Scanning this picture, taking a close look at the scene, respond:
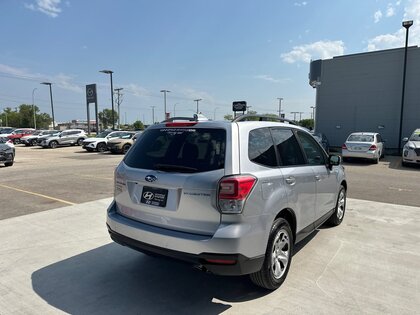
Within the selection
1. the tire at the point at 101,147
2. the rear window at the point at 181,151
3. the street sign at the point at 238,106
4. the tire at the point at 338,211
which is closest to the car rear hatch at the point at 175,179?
the rear window at the point at 181,151

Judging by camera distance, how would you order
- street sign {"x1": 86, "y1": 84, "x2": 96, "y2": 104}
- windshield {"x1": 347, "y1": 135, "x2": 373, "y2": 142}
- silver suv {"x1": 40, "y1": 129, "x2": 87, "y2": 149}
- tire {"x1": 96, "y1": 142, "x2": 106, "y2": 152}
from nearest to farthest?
windshield {"x1": 347, "y1": 135, "x2": 373, "y2": 142} < tire {"x1": 96, "y1": 142, "x2": 106, "y2": 152} < silver suv {"x1": 40, "y1": 129, "x2": 87, "y2": 149} < street sign {"x1": 86, "y1": 84, "x2": 96, "y2": 104}

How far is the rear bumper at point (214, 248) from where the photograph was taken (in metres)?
2.79

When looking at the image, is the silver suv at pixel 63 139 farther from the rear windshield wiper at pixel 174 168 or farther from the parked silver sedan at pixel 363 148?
the rear windshield wiper at pixel 174 168

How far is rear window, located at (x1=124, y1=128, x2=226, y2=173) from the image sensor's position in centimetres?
305

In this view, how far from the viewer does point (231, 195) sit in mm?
2844

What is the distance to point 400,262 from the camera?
412 cm

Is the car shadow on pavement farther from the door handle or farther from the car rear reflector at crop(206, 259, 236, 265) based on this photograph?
the door handle

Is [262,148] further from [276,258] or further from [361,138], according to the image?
[361,138]

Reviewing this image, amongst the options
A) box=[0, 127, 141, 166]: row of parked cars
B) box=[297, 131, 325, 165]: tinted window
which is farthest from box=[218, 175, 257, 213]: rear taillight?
box=[0, 127, 141, 166]: row of parked cars

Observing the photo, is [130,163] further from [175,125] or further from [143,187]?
[175,125]

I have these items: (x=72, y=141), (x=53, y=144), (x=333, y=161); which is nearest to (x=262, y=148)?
(x=333, y=161)

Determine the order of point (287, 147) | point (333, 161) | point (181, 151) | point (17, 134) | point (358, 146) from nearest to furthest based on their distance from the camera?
point (181, 151)
point (287, 147)
point (333, 161)
point (358, 146)
point (17, 134)

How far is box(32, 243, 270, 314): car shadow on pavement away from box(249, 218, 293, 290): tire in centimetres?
18

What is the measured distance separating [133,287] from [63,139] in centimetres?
3063
